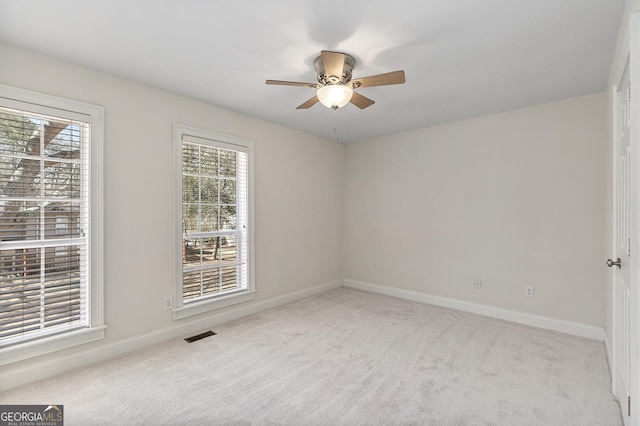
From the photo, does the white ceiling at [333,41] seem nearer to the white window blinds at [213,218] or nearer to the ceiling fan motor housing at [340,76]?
the ceiling fan motor housing at [340,76]

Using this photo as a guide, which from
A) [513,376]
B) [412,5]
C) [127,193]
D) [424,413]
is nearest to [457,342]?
[513,376]

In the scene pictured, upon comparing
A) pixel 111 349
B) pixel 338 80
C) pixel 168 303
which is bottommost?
pixel 111 349

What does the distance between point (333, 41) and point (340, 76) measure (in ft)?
0.77

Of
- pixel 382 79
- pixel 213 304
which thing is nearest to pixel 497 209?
pixel 382 79

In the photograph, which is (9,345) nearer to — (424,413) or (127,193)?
(127,193)

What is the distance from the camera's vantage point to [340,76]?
7.59 ft

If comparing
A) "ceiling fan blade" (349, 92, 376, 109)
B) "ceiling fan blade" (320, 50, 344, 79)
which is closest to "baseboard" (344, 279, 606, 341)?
"ceiling fan blade" (349, 92, 376, 109)

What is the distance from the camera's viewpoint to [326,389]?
7.52ft

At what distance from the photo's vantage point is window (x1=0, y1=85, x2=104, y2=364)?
231cm

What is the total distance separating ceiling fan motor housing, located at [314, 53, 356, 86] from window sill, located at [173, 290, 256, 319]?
257 centimetres

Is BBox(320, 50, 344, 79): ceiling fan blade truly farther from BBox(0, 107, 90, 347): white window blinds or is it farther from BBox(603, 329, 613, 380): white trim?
BBox(603, 329, 613, 380): white trim

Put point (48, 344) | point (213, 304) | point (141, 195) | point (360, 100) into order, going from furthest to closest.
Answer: point (213, 304) < point (141, 195) < point (360, 100) < point (48, 344)

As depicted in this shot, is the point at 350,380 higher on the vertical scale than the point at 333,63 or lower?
lower

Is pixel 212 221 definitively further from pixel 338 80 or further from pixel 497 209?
pixel 497 209
